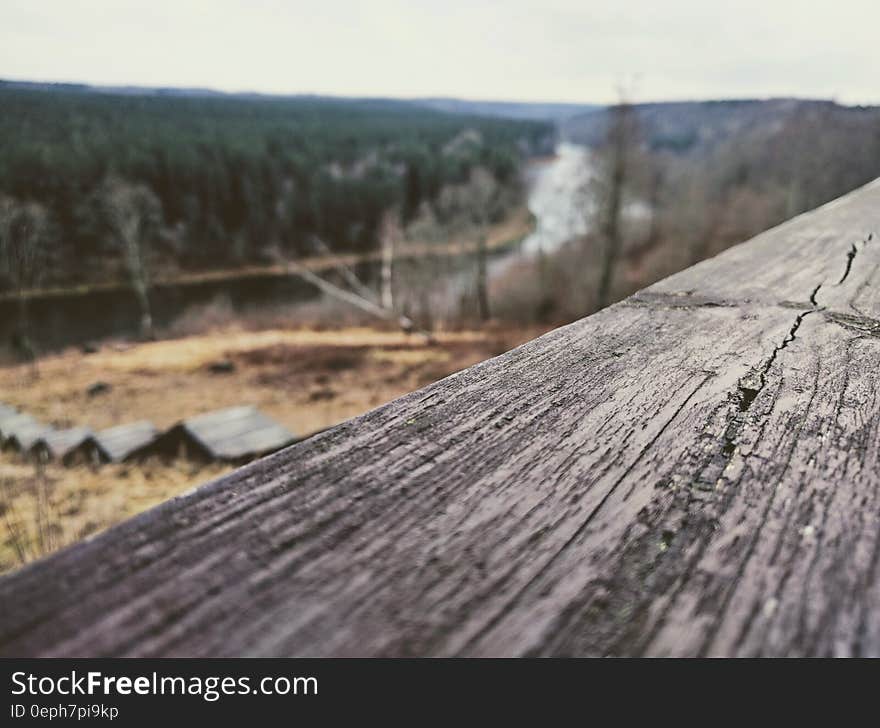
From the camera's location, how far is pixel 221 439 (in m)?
8.43

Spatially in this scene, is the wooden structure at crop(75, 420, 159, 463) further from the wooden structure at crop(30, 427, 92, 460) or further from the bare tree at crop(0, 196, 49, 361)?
the bare tree at crop(0, 196, 49, 361)

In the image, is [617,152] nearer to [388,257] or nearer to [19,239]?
[388,257]

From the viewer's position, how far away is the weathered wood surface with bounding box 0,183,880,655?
1.29ft

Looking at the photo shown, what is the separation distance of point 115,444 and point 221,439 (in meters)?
1.69

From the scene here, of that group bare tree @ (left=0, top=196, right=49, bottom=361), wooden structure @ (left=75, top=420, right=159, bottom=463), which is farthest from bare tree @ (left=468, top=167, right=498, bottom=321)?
wooden structure @ (left=75, top=420, right=159, bottom=463)

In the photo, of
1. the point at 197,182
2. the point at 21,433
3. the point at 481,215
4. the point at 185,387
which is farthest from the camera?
the point at 197,182

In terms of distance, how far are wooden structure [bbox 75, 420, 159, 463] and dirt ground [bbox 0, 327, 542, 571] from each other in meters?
0.39

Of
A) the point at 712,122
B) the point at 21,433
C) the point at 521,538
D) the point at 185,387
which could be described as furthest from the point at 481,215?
the point at 712,122

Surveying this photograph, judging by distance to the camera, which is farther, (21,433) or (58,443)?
(21,433)

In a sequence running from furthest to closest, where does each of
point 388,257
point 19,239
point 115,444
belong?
1. point 19,239
2. point 388,257
3. point 115,444

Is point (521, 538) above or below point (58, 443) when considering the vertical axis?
above

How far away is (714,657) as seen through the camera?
1.26ft

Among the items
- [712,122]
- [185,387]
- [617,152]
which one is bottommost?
[185,387]
